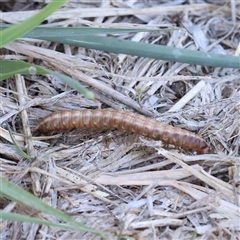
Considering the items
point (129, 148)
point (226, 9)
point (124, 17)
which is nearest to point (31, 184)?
point (129, 148)

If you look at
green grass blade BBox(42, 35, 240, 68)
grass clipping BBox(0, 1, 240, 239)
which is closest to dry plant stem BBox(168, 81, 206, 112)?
grass clipping BBox(0, 1, 240, 239)

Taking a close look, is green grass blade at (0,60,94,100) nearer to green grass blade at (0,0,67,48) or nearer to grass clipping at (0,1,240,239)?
green grass blade at (0,0,67,48)

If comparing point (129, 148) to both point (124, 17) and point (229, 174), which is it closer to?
point (229, 174)

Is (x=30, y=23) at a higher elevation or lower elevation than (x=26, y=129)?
higher

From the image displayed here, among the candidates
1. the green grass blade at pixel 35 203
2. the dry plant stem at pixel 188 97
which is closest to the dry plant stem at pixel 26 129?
the green grass blade at pixel 35 203

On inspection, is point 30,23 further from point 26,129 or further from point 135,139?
point 135,139

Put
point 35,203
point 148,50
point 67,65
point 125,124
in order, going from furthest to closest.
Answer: point 67,65 → point 148,50 → point 125,124 → point 35,203

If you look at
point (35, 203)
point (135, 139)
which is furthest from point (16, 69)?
point (135, 139)
